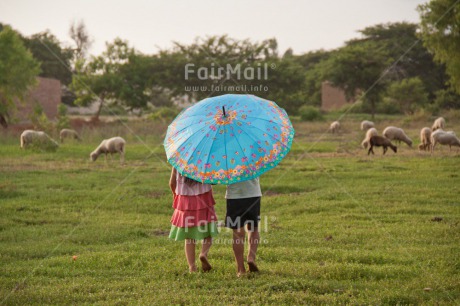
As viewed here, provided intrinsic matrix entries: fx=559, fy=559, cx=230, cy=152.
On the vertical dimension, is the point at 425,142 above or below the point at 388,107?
below

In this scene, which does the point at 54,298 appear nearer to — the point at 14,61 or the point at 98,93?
the point at 14,61

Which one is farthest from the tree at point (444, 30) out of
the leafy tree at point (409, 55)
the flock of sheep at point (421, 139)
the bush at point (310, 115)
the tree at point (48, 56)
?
the tree at point (48, 56)

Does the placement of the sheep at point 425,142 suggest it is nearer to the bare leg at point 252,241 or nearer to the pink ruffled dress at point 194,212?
the bare leg at point 252,241

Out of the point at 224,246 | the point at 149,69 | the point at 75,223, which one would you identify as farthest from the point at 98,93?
the point at 224,246

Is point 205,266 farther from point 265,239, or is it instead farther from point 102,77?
point 102,77

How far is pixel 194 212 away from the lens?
6.04 metres

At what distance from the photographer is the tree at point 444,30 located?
27.5m

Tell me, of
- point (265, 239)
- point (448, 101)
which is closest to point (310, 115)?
point (448, 101)

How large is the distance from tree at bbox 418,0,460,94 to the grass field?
1298 centimetres

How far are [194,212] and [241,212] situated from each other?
1.90 feet

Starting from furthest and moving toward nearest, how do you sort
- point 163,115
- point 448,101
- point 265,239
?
1. point 448,101
2. point 163,115
3. point 265,239

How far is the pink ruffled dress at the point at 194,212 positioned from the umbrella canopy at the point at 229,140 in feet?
1.61

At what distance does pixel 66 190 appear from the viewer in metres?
13.3

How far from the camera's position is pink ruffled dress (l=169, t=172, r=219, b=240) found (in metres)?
6.00
